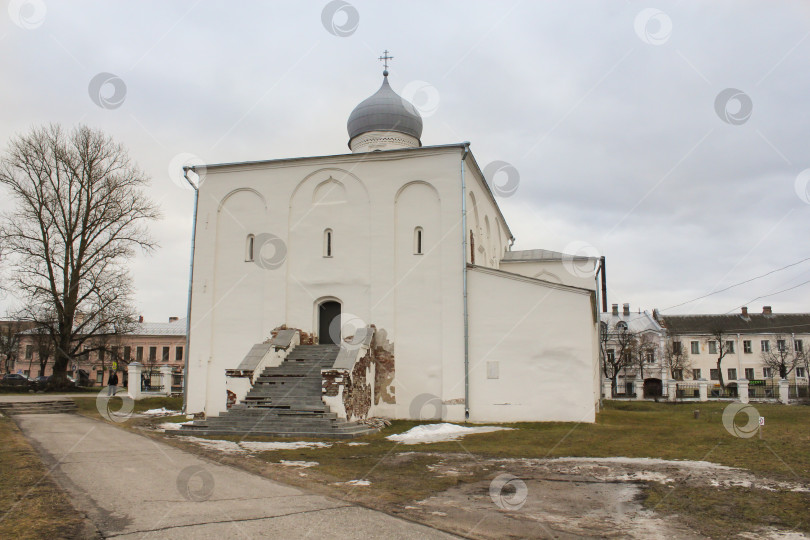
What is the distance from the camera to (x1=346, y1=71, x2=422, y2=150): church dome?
69.1 ft

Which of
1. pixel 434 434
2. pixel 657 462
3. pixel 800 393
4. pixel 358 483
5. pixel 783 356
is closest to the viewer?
pixel 358 483

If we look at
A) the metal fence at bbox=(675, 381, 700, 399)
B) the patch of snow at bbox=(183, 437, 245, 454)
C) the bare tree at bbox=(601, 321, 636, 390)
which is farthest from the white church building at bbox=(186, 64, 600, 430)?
the bare tree at bbox=(601, 321, 636, 390)

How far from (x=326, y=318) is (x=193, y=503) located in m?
12.3

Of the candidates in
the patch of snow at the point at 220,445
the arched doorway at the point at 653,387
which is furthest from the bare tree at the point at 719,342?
the patch of snow at the point at 220,445

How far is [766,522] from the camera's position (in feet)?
19.2

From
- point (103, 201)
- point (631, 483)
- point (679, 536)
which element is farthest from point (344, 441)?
point (103, 201)

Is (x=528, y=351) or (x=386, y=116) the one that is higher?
(x=386, y=116)

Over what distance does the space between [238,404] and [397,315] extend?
17.2ft

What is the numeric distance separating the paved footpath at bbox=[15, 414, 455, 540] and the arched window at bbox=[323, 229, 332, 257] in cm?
930

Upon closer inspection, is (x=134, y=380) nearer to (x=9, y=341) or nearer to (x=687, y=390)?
(x=9, y=341)

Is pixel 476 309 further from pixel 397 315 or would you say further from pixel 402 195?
pixel 402 195

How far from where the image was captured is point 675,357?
50344 mm

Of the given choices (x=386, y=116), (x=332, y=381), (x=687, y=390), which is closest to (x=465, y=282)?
(x=332, y=381)

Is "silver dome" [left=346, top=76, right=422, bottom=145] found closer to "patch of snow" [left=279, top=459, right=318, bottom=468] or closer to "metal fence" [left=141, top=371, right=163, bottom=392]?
"patch of snow" [left=279, top=459, right=318, bottom=468]
